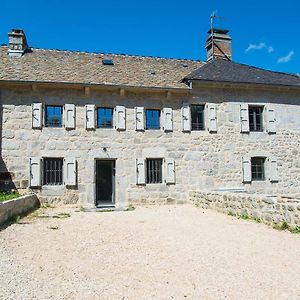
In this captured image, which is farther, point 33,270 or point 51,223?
point 51,223

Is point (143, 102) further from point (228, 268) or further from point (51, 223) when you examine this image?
point (228, 268)

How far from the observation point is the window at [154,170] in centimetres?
1248

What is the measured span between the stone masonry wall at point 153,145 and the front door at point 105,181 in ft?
1.40

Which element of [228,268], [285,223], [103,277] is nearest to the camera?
[103,277]

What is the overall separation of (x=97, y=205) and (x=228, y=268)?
27.8 ft

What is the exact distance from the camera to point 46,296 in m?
3.16

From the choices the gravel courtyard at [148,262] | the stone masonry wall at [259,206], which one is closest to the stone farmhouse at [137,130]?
the stone masonry wall at [259,206]

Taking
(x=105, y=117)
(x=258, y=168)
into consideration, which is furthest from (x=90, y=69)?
(x=258, y=168)

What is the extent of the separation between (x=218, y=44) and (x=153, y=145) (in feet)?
24.5

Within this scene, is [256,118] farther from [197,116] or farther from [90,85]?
[90,85]

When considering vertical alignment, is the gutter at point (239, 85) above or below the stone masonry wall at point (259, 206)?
above

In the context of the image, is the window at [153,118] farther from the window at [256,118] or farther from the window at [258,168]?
the window at [258,168]

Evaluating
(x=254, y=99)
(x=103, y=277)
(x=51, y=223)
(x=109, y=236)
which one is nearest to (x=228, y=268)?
(x=103, y=277)

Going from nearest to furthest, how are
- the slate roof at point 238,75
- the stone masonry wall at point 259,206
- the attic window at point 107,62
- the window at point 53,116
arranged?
1. the stone masonry wall at point 259,206
2. the window at point 53,116
3. the slate roof at point 238,75
4. the attic window at point 107,62
